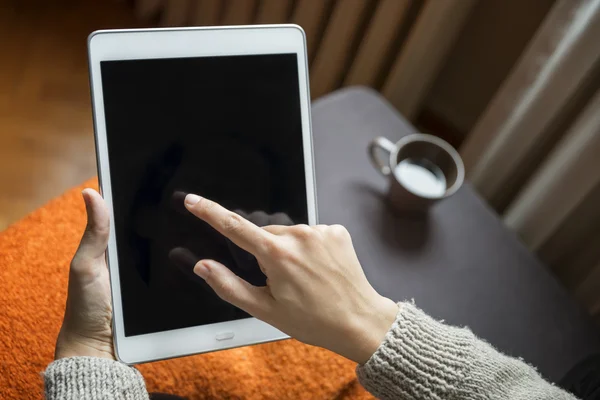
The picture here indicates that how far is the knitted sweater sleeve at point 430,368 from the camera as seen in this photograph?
0.48 m

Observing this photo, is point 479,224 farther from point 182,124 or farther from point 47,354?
point 47,354

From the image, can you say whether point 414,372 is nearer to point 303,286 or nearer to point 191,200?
point 303,286

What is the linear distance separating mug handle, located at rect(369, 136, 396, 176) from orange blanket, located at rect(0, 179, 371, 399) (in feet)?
0.91

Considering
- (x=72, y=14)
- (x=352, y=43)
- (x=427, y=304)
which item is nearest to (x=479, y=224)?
(x=427, y=304)

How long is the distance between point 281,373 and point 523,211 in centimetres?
58

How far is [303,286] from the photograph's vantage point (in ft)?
1.49

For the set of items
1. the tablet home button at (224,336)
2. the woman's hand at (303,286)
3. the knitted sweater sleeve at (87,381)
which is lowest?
the knitted sweater sleeve at (87,381)

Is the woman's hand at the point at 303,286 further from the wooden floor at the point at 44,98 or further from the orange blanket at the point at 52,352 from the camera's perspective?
the wooden floor at the point at 44,98

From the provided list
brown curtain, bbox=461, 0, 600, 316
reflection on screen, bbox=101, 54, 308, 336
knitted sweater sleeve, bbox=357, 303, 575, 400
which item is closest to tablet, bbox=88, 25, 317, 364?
reflection on screen, bbox=101, 54, 308, 336

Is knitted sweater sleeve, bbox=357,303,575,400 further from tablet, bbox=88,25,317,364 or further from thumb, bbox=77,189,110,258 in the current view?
thumb, bbox=77,189,110,258

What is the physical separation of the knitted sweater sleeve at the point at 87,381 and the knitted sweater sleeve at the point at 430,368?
226 millimetres

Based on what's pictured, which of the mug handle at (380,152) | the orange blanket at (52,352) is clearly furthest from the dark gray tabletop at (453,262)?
the orange blanket at (52,352)

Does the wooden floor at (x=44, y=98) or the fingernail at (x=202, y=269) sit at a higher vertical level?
the fingernail at (x=202, y=269)

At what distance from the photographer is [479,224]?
75 cm
